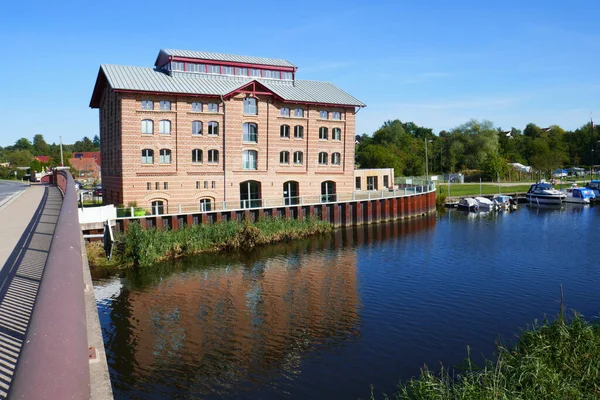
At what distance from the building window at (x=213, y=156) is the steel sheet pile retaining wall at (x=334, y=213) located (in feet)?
A: 20.2

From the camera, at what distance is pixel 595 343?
13.9 meters

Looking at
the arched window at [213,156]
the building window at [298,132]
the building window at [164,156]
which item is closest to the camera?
the building window at [164,156]

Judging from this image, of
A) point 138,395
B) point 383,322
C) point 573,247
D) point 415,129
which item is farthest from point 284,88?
point 415,129

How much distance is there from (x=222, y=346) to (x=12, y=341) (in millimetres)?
10016

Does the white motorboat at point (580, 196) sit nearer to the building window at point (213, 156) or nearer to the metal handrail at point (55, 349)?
the building window at point (213, 156)

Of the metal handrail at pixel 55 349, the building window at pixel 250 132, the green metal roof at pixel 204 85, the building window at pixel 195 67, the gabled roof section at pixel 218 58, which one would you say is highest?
the gabled roof section at pixel 218 58

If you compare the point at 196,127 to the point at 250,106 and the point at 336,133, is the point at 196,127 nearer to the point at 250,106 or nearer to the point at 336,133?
the point at 250,106

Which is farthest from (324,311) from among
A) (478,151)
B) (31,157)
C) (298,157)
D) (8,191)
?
(31,157)

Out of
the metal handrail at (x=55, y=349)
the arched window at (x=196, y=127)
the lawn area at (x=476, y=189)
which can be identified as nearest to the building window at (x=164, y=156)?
the arched window at (x=196, y=127)

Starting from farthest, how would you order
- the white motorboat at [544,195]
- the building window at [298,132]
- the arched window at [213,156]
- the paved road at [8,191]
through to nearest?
the white motorboat at [544,195]
the building window at [298,132]
the arched window at [213,156]
the paved road at [8,191]

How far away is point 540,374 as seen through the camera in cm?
1249

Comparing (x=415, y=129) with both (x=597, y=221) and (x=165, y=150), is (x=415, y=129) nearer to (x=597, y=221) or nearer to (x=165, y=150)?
(x=597, y=221)

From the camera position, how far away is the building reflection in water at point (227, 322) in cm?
1597

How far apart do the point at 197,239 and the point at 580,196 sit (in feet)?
194
